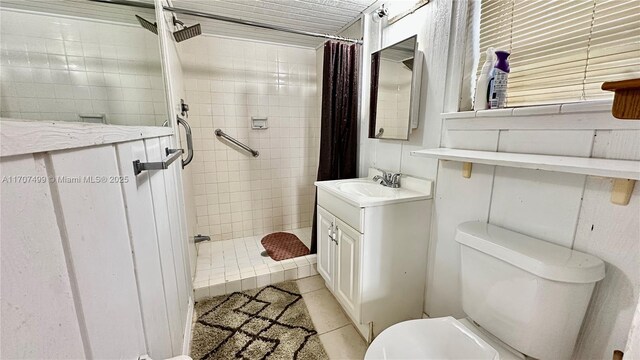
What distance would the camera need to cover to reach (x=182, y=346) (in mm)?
1193

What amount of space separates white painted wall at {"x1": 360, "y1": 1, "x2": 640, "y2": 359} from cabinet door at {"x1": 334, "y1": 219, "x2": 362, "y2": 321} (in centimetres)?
45

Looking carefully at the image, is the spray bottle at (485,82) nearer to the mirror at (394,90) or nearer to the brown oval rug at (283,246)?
the mirror at (394,90)

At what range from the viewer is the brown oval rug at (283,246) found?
216 centimetres

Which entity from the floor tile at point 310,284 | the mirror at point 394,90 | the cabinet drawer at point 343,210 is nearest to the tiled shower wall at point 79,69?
the cabinet drawer at point 343,210

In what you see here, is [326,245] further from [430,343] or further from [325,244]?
[430,343]

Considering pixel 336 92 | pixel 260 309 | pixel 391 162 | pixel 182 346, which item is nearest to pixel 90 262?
pixel 182 346

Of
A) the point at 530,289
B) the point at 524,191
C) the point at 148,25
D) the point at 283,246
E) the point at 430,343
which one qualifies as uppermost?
the point at 148,25

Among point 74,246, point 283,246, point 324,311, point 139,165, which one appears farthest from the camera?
point 283,246

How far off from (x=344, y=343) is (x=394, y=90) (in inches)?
58.8

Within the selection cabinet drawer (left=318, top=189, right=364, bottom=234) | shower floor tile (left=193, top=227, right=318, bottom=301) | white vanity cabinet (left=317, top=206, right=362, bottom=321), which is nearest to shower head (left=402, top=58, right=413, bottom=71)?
cabinet drawer (left=318, top=189, right=364, bottom=234)

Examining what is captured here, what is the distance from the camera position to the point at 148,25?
1.30 metres

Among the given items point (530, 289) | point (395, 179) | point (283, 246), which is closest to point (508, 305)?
point (530, 289)

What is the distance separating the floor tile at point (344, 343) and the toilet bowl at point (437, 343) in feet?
1.73

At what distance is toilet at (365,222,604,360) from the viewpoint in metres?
0.75
